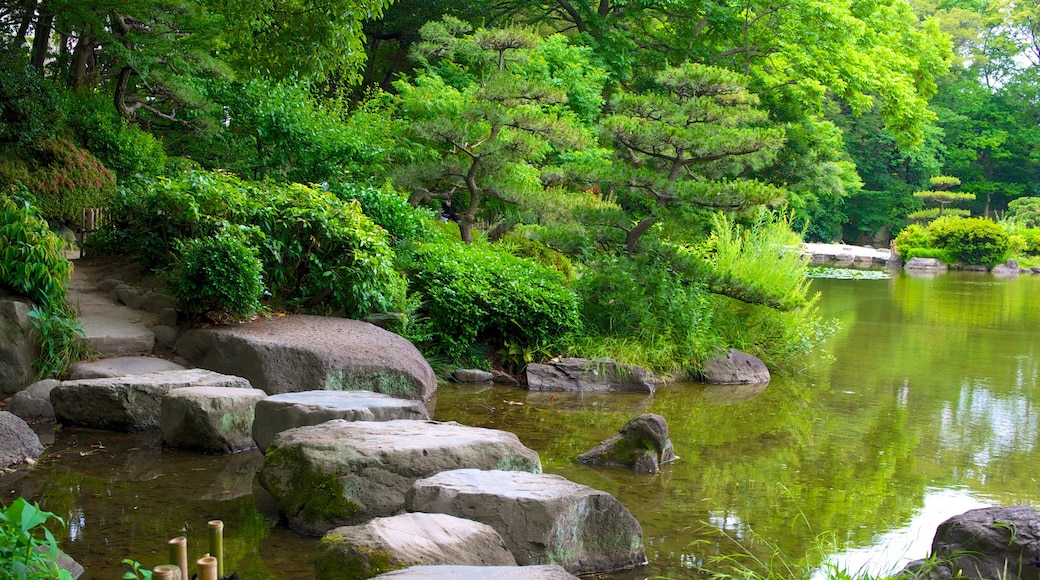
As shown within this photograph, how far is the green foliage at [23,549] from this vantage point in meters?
2.39

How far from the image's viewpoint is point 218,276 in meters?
6.43

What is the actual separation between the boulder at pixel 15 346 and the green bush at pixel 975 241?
96.5ft

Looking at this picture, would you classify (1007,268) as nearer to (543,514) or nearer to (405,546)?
(543,514)

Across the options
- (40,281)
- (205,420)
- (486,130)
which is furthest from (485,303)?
(40,281)

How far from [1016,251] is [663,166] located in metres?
26.3

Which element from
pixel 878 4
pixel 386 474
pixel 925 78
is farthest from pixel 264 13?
pixel 925 78

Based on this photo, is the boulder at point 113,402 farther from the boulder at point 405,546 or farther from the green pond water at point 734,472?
the boulder at point 405,546

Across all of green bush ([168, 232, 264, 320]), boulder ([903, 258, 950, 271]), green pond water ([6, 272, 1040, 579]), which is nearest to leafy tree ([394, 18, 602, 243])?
green pond water ([6, 272, 1040, 579])

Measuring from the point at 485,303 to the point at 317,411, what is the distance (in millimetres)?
3468

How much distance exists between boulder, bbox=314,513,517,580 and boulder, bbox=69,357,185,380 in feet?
11.1

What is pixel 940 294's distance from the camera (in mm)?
18766

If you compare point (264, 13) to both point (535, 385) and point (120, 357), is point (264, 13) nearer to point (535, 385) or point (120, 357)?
point (120, 357)

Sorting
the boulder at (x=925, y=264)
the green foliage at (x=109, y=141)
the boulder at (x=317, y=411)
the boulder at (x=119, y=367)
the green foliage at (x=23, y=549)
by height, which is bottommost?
the boulder at (x=925, y=264)

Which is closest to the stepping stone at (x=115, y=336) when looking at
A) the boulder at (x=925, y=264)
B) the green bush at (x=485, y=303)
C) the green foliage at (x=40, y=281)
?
the green foliage at (x=40, y=281)
